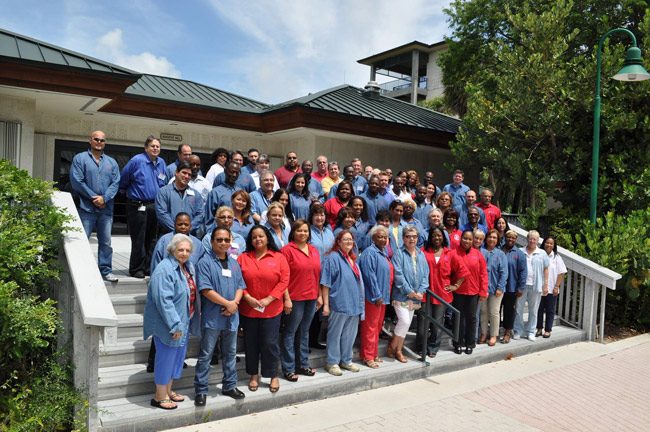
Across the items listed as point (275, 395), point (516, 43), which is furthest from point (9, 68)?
point (516, 43)

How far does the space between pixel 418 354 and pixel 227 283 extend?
3.20m

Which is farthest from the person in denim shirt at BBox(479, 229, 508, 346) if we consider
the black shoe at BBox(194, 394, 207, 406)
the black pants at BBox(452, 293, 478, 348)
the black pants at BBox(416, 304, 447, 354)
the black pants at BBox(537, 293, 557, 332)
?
the black shoe at BBox(194, 394, 207, 406)

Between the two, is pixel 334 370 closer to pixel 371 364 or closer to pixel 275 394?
pixel 371 364

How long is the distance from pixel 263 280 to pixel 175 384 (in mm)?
1321

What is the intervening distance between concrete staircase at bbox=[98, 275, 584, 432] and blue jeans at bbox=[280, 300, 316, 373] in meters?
0.21

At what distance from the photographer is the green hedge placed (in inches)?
162

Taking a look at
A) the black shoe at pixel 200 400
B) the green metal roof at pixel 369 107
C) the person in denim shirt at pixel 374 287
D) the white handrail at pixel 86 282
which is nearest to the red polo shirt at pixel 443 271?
the person in denim shirt at pixel 374 287

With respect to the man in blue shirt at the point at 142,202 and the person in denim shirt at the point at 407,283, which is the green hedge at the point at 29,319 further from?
the person in denim shirt at the point at 407,283

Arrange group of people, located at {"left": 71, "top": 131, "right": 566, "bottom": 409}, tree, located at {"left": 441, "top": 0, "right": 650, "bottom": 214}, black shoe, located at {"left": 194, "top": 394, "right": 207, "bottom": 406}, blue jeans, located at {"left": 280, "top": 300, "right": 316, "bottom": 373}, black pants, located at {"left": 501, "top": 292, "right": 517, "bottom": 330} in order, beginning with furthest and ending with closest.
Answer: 1. tree, located at {"left": 441, "top": 0, "right": 650, "bottom": 214}
2. black pants, located at {"left": 501, "top": 292, "right": 517, "bottom": 330}
3. blue jeans, located at {"left": 280, "top": 300, "right": 316, "bottom": 373}
4. group of people, located at {"left": 71, "top": 131, "right": 566, "bottom": 409}
5. black shoe, located at {"left": 194, "top": 394, "right": 207, "bottom": 406}

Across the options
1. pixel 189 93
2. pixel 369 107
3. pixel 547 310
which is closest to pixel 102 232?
pixel 547 310

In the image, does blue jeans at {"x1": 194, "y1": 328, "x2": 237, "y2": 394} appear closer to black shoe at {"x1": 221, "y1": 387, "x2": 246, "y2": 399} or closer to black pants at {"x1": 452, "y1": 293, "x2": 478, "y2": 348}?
black shoe at {"x1": 221, "y1": 387, "x2": 246, "y2": 399}

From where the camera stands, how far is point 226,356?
5004mm

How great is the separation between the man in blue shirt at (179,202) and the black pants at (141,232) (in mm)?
258

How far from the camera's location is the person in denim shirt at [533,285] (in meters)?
8.16
